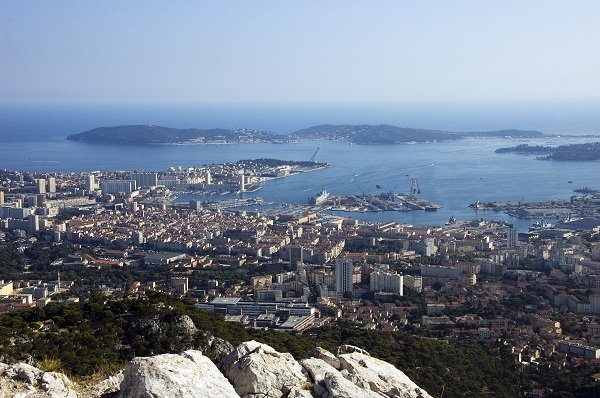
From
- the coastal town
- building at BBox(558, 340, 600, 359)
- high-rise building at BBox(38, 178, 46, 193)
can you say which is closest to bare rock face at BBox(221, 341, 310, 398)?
the coastal town

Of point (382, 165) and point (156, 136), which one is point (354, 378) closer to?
point (382, 165)

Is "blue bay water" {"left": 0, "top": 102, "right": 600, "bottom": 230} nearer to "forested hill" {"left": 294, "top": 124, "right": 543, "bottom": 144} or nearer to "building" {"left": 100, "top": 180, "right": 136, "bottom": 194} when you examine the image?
"forested hill" {"left": 294, "top": 124, "right": 543, "bottom": 144}

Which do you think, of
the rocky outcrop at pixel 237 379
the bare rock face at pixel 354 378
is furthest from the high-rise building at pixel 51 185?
the bare rock face at pixel 354 378

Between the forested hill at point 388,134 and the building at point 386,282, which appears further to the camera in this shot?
the forested hill at point 388,134

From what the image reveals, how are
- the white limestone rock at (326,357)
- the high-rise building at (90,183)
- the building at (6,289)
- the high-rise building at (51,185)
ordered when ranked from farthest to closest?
1. the high-rise building at (90,183)
2. the high-rise building at (51,185)
3. the building at (6,289)
4. the white limestone rock at (326,357)

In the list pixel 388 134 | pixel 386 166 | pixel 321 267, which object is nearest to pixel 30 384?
pixel 321 267

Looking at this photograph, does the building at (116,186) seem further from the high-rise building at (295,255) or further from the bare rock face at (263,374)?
the bare rock face at (263,374)

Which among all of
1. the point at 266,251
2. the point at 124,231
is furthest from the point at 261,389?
the point at 124,231
